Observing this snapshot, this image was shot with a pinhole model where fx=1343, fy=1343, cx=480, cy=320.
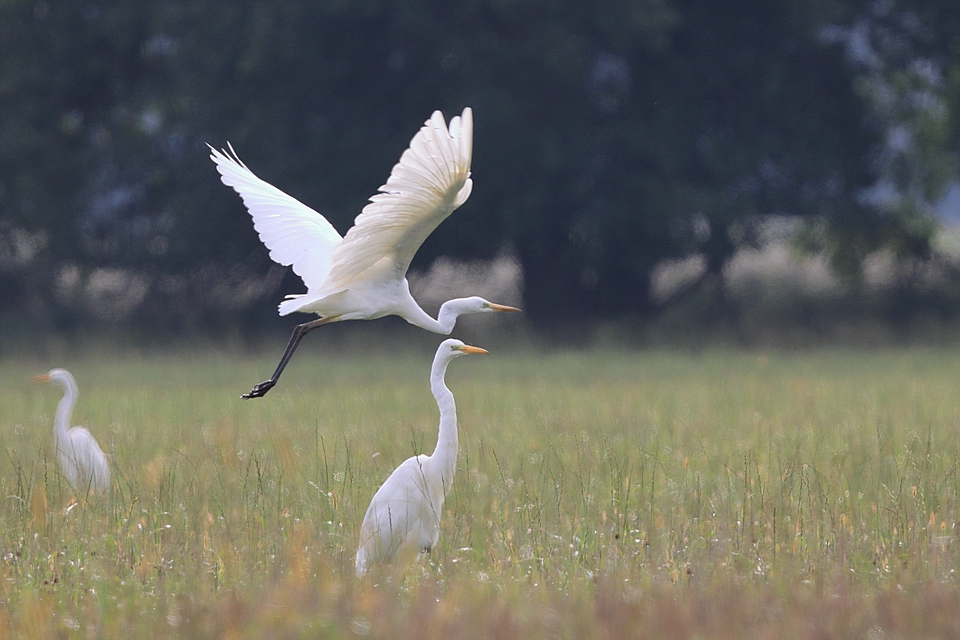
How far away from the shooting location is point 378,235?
22.8 ft

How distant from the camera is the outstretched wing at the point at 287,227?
8.05 m

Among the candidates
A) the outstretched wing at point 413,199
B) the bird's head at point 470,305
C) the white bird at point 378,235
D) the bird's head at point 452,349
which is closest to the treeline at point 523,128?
the white bird at point 378,235

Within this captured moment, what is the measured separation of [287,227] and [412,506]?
3.06 meters

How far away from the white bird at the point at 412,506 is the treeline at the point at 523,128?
40.2 feet

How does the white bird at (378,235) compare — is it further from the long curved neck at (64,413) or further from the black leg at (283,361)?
the long curved neck at (64,413)

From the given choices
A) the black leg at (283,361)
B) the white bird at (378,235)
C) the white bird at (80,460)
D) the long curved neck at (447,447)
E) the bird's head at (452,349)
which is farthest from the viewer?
the black leg at (283,361)

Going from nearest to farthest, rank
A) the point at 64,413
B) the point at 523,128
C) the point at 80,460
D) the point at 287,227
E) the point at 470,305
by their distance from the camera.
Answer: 1. the point at 80,460
2. the point at 470,305
3. the point at 64,413
4. the point at 287,227
5. the point at 523,128

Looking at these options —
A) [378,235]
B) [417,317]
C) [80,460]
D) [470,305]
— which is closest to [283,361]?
[417,317]

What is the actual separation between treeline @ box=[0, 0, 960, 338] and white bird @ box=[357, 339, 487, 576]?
12260 mm

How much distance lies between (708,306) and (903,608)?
643 inches

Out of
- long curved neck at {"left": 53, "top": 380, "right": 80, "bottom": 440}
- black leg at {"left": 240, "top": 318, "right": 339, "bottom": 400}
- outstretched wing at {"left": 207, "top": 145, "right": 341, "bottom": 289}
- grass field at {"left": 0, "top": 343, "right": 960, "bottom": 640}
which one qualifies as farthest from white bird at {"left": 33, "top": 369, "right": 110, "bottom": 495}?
outstretched wing at {"left": 207, "top": 145, "right": 341, "bottom": 289}

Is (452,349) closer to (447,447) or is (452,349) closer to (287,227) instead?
(447,447)

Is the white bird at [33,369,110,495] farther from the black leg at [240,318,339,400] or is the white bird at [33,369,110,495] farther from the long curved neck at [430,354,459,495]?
the long curved neck at [430,354,459,495]

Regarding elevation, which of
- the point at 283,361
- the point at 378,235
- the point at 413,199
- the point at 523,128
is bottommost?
the point at 283,361
